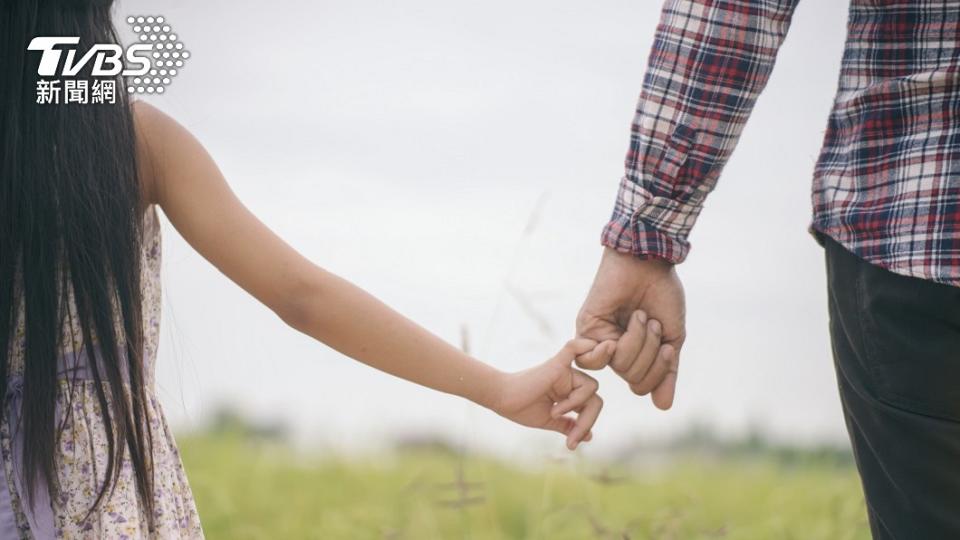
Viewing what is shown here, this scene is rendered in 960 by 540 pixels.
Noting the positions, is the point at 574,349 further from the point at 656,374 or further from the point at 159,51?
the point at 159,51

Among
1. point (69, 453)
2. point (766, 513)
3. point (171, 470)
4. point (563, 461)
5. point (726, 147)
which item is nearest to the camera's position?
point (69, 453)

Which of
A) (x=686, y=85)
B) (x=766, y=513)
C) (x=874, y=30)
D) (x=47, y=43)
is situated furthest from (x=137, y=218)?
(x=766, y=513)

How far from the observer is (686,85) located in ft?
5.55

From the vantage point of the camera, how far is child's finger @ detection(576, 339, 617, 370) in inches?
78.0

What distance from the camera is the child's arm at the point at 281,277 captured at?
1.62 m

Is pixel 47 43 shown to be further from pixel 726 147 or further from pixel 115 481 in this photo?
pixel 726 147

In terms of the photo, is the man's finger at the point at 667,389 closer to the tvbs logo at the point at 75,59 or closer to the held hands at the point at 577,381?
the held hands at the point at 577,381

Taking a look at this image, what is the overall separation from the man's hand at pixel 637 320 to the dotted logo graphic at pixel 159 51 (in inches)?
34.0

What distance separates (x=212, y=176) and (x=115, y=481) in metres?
0.47

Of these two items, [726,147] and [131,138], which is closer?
[131,138]

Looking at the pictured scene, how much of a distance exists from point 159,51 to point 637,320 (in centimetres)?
102

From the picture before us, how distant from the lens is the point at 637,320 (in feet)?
6.40

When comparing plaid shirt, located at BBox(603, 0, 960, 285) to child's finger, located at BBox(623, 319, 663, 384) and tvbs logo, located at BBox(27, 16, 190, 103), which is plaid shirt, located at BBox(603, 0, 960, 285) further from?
tvbs logo, located at BBox(27, 16, 190, 103)

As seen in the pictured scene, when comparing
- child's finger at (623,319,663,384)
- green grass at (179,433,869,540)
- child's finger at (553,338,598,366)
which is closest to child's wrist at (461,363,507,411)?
child's finger at (553,338,598,366)
